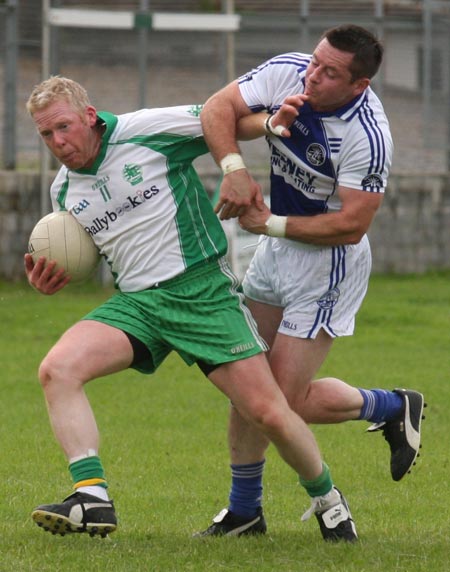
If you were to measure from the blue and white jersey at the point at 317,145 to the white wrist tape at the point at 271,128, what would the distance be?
0.14m

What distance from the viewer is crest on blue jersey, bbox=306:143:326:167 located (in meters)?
6.12

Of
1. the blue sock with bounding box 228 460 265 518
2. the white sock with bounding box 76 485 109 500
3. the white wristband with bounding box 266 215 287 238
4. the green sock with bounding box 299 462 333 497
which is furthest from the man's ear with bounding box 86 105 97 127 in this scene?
the green sock with bounding box 299 462 333 497

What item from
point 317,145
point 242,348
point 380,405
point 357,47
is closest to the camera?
point 357,47

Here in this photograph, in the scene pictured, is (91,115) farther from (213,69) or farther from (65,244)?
(213,69)

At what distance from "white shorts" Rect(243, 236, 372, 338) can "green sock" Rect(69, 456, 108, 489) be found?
44.8 inches

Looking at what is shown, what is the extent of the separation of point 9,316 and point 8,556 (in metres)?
9.94

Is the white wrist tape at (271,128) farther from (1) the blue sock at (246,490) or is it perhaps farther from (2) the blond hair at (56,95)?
(1) the blue sock at (246,490)

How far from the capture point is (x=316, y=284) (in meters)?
6.36

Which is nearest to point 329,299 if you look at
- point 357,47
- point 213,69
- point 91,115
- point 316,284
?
point 316,284

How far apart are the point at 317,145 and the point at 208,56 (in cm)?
1285

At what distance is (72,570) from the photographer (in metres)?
5.55

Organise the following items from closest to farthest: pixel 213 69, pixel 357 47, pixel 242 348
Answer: pixel 357 47 → pixel 242 348 → pixel 213 69

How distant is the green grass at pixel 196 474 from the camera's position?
589 cm

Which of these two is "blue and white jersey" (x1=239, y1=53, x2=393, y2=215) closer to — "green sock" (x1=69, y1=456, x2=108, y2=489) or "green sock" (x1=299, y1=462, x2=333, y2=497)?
"green sock" (x1=299, y1=462, x2=333, y2=497)
